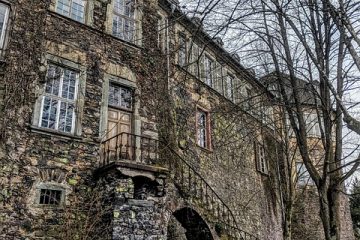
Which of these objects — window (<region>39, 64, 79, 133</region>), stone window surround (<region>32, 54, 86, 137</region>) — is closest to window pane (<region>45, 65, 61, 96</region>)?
window (<region>39, 64, 79, 133</region>)

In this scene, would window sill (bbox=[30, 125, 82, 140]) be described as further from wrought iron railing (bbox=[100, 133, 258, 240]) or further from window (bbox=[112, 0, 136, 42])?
window (bbox=[112, 0, 136, 42])

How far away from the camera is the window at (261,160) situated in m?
19.4

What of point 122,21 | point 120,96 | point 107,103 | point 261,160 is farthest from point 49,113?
point 261,160

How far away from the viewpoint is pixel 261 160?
20.0 m

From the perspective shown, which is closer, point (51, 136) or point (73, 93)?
point (51, 136)

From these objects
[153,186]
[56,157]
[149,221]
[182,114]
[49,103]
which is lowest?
[149,221]

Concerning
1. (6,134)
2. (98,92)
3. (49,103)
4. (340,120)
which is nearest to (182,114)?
(98,92)

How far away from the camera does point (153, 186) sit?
988 cm

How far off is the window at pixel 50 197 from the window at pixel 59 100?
5.54 feet

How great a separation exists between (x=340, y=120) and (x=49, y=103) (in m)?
7.32

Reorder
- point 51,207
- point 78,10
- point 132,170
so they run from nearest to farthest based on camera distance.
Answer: point 51,207
point 132,170
point 78,10

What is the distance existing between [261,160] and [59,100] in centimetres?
1271

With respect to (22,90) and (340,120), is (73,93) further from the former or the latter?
(340,120)

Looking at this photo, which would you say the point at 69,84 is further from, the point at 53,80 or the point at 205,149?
the point at 205,149
